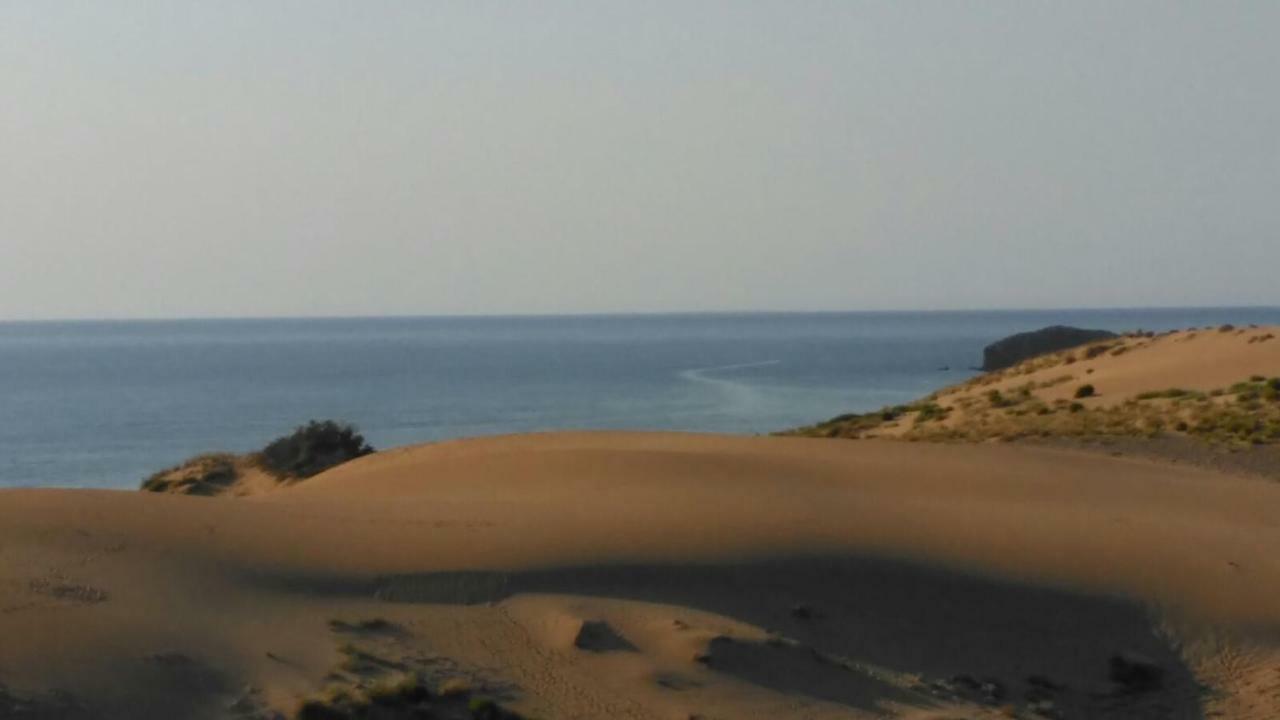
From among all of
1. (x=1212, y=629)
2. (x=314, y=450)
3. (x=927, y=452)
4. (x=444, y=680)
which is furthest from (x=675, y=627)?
(x=314, y=450)

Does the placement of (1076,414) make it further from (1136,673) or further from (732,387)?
(732,387)

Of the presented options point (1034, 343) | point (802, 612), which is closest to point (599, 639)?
point (802, 612)

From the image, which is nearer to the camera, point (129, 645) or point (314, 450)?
point (129, 645)

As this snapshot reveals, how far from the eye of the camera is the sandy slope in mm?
14492

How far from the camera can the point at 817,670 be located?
50.4ft

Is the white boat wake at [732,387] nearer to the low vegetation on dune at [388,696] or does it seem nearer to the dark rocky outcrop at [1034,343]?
the dark rocky outcrop at [1034,343]

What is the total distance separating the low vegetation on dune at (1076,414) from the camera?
29.2 m

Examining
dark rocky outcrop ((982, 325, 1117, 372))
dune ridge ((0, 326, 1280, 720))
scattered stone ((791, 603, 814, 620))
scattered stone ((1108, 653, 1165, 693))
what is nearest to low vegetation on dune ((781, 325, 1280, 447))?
dune ridge ((0, 326, 1280, 720))

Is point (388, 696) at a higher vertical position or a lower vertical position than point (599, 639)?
lower

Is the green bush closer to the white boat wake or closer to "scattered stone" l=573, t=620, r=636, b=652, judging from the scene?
"scattered stone" l=573, t=620, r=636, b=652

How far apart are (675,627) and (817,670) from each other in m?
1.46

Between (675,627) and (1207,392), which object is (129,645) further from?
(1207,392)

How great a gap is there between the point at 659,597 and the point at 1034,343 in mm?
60566

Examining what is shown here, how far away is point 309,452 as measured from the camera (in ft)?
114
